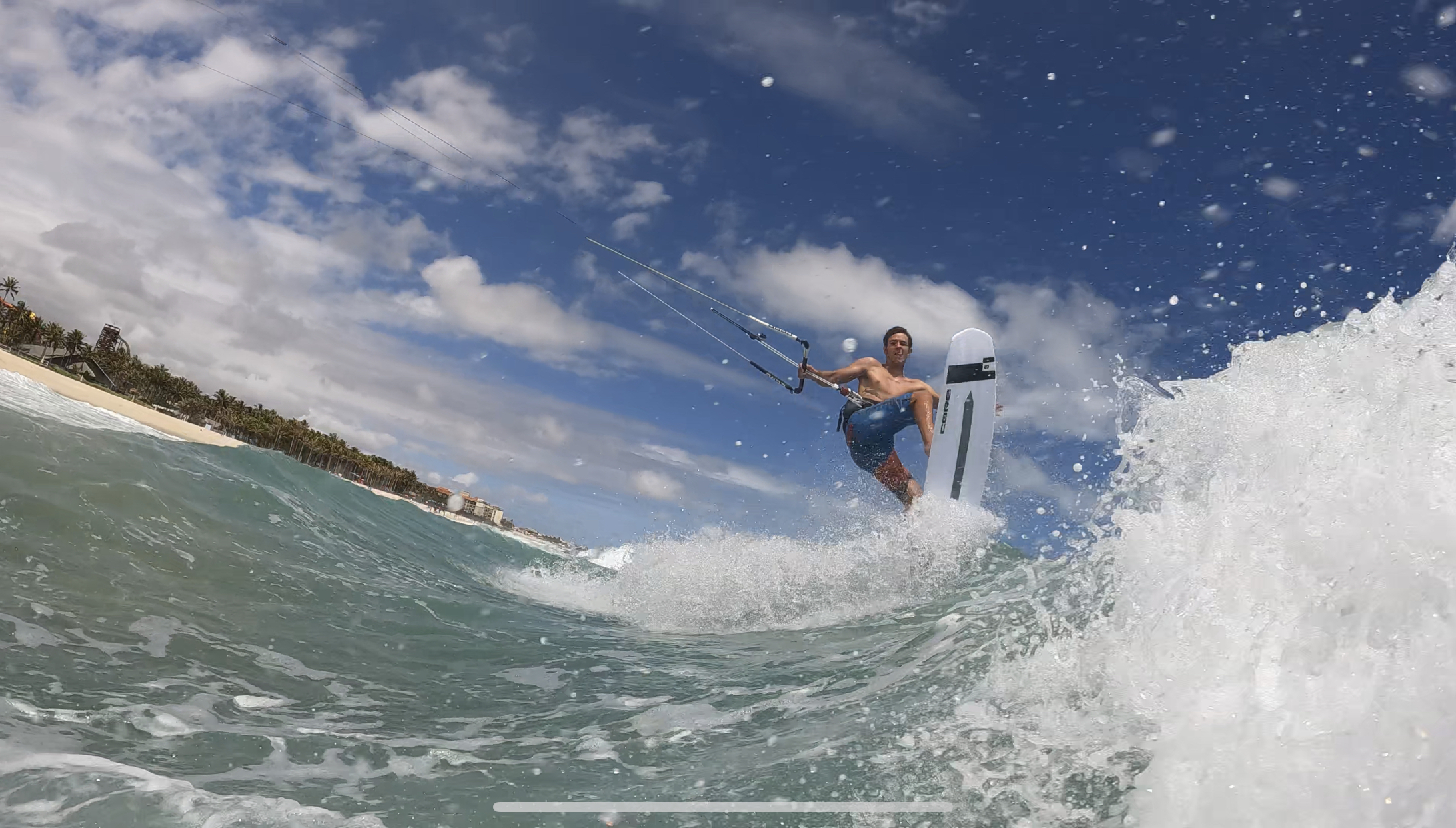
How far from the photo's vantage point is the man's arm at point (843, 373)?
32.8ft

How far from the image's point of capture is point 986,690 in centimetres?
348

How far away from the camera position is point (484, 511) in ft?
235

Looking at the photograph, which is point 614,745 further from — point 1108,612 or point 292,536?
point 292,536

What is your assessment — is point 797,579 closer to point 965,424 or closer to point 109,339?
point 965,424

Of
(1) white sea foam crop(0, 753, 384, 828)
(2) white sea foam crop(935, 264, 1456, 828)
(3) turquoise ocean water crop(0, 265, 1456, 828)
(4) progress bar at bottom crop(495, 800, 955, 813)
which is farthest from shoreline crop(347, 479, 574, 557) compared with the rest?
(2) white sea foam crop(935, 264, 1456, 828)

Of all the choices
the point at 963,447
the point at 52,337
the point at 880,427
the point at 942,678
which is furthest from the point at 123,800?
the point at 52,337

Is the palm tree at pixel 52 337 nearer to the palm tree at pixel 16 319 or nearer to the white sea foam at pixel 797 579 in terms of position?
the palm tree at pixel 16 319

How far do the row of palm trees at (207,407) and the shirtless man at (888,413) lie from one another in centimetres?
5998

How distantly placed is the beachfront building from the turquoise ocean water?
2645 inches

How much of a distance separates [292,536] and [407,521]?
6.69 meters

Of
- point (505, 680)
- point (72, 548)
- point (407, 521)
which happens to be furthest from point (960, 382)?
point (407, 521)

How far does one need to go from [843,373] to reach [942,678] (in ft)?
21.0

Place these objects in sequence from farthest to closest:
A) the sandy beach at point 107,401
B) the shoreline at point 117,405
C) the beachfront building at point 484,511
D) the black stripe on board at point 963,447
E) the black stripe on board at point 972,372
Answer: the beachfront building at point 484,511 < the sandy beach at point 107,401 < the shoreline at point 117,405 < the black stripe on board at point 972,372 < the black stripe on board at point 963,447

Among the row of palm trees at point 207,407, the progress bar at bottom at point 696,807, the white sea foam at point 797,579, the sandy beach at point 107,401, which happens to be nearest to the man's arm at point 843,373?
the white sea foam at point 797,579
